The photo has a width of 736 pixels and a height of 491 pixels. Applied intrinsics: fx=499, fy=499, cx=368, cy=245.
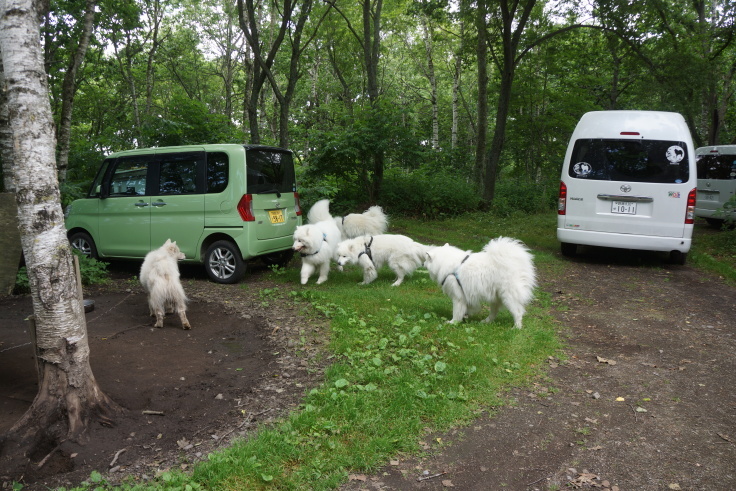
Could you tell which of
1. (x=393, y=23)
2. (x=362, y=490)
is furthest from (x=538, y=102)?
(x=362, y=490)

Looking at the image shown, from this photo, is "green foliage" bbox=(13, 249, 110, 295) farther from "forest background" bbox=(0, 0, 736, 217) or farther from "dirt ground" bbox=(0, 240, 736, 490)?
"forest background" bbox=(0, 0, 736, 217)

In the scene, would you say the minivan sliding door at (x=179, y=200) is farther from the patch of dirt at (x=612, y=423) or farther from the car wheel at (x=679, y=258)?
the car wheel at (x=679, y=258)

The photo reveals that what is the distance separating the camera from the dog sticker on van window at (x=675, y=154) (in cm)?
846

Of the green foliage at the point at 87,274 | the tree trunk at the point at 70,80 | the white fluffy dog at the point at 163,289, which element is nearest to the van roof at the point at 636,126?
the white fluffy dog at the point at 163,289

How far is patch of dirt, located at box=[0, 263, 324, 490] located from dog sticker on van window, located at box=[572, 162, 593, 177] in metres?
5.74

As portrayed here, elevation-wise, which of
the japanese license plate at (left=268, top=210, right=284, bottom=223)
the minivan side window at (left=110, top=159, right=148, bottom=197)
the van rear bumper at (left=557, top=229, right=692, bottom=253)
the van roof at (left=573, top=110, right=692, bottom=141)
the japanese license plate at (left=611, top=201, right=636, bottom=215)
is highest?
the van roof at (left=573, top=110, right=692, bottom=141)

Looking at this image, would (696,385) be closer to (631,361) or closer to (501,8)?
(631,361)

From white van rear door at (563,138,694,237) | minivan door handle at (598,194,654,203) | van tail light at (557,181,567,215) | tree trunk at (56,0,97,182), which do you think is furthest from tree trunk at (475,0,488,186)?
tree trunk at (56,0,97,182)

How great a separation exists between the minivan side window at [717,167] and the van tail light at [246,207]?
42.3 ft

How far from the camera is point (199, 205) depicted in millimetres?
7805

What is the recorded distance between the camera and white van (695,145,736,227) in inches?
526

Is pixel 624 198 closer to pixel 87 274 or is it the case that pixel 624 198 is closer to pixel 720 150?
pixel 720 150

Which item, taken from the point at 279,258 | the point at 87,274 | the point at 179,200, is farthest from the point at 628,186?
the point at 87,274

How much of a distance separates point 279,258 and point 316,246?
6.01ft
